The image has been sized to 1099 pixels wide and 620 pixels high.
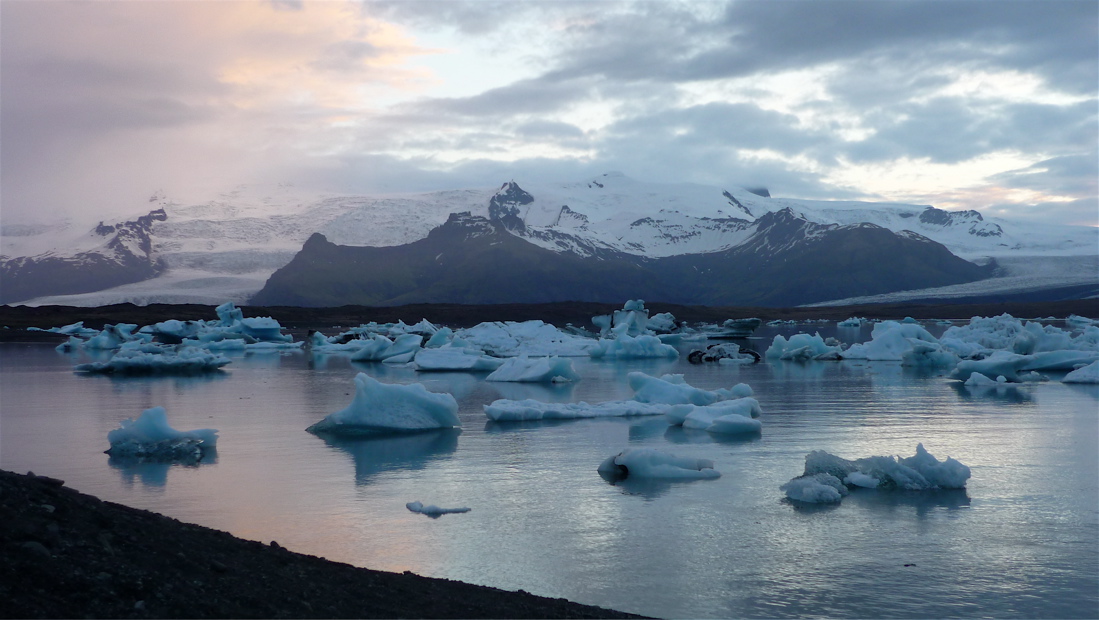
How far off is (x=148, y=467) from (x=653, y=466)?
16.4 feet

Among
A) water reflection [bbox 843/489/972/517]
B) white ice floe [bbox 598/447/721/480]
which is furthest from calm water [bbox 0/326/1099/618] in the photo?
white ice floe [bbox 598/447/721/480]

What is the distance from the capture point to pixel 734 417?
11.4 m

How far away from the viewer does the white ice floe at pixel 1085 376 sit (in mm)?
18203

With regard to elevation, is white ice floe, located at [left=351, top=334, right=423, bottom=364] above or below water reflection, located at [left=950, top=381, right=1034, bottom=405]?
above

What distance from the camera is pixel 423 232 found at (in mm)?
139000

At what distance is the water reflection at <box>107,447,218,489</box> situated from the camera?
854 cm

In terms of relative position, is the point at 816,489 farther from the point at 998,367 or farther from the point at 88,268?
the point at 88,268

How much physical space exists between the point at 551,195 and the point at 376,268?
225ft

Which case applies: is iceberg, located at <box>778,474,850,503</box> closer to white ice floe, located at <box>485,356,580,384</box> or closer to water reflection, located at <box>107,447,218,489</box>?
water reflection, located at <box>107,447,218,489</box>

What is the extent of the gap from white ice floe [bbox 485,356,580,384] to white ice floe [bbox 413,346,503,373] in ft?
5.76

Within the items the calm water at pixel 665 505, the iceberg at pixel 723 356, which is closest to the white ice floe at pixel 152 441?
the calm water at pixel 665 505

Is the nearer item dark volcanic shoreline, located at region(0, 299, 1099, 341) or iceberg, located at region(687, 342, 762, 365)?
iceberg, located at region(687, 342, 762, 365)

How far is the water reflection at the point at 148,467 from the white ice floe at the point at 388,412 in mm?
1692

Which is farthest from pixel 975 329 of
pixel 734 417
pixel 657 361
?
pixel 734 417
